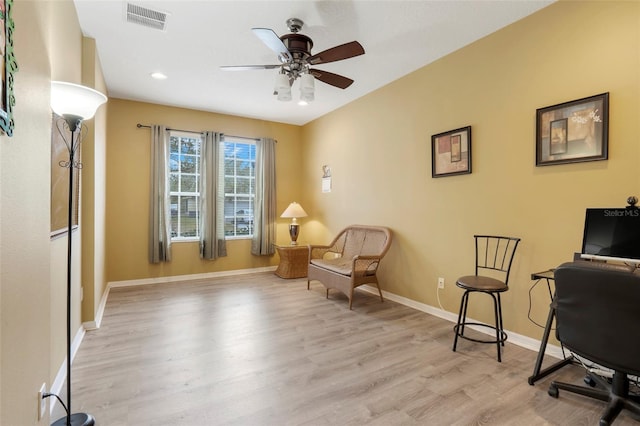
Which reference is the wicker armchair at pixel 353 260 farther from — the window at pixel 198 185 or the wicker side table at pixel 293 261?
the window at pixel 198 185

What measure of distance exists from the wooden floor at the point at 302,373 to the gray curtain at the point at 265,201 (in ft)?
6.90

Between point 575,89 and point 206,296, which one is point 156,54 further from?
point 575,89

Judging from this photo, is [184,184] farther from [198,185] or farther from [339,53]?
[339,53]

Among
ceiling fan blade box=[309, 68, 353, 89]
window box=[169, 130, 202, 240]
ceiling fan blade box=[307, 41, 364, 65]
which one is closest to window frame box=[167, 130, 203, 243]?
window box=[169, 130, 202, 240]

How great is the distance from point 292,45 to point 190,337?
8.75ft

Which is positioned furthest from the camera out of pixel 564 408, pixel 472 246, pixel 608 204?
pixel 472 246

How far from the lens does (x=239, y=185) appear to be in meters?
5.52

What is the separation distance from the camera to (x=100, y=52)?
3211 mm

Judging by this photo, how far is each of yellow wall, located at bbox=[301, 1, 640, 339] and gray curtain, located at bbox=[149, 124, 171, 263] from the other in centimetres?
297

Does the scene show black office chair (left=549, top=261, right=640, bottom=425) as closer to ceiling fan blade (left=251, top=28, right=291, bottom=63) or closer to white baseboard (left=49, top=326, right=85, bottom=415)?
ceiling fan blade (left=251, top=28, right=291, bottom=63)

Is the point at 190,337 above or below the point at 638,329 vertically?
below

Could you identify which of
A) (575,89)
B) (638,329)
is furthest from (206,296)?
(575,89)

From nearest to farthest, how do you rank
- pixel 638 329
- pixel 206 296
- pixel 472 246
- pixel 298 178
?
pixel 638 329 < pixel 472 246 < pixel 206 296 < pixel 298 178

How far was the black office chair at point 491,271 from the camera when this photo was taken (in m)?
2.52
